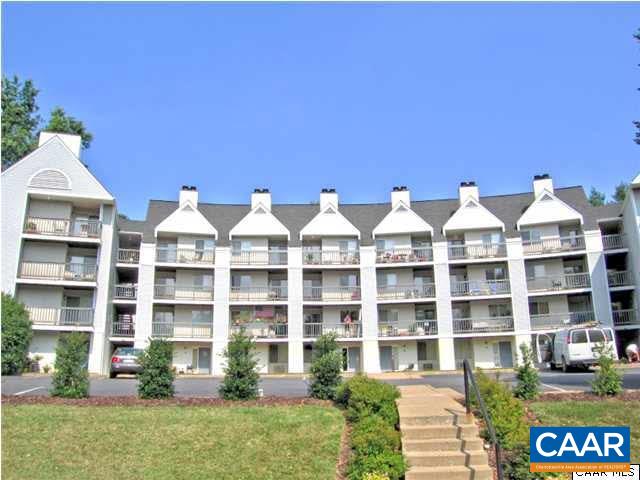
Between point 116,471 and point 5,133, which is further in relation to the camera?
point 5,133

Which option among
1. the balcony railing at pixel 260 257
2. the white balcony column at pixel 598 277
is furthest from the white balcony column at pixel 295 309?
the white balcony column at pixel 598 277

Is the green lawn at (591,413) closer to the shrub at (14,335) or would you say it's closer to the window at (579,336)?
the window at (579,336)

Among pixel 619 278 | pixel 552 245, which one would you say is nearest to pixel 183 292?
pixel 552 245

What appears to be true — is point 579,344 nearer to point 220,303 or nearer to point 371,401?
point 371,401

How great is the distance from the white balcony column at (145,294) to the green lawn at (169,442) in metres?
25.8

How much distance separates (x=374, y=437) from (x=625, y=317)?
34819 mm

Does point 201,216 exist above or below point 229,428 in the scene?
above

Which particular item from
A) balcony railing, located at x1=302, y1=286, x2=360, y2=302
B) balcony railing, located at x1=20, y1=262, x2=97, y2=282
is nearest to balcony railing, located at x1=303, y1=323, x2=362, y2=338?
balcony railing, located at x1=302, y1=286, x2=360, y2=302

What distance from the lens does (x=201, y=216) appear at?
40156mm

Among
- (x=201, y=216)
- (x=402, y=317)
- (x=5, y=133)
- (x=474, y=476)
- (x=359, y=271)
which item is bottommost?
(x=474, y=476)

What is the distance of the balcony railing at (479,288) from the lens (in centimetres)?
3838

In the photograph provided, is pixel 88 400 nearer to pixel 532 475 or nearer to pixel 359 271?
pixel 532 475

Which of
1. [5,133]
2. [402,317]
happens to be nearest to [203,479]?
[402,317]

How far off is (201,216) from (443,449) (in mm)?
33869
